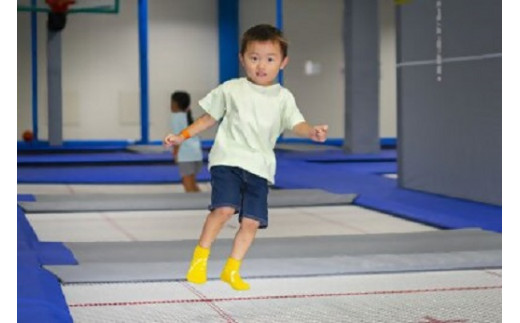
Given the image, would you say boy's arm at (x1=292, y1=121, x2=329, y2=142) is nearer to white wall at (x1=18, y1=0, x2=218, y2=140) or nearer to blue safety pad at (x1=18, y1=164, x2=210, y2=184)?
blue safety pad at (x1=18, y1=164, x2=210, y2=184)

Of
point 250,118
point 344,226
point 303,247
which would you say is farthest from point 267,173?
point 344,226

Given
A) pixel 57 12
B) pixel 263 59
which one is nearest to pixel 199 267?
pixel 263 59

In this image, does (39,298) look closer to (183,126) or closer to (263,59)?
(263,59)

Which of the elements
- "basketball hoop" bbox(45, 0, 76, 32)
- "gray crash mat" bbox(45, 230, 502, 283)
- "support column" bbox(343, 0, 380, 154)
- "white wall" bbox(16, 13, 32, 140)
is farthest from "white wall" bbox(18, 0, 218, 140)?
"gray crash mat" bbox(45, 230, 502, 283)

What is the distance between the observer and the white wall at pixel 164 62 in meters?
19.8

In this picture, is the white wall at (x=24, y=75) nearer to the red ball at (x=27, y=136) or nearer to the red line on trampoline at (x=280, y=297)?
the red ball at (x=27, y=136)

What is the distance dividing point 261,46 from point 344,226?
363cm

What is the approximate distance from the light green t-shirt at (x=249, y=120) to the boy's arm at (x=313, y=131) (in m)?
0.03

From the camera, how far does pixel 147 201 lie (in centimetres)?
778

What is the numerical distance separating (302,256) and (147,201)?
3087mm

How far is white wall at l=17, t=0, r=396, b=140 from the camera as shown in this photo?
65.0ft

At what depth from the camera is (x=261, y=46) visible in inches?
124

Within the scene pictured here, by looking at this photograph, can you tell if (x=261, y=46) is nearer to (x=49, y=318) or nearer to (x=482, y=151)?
(x=49, y=318)

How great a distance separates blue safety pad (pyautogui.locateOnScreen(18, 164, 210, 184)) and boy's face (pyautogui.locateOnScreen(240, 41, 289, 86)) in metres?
7.30
